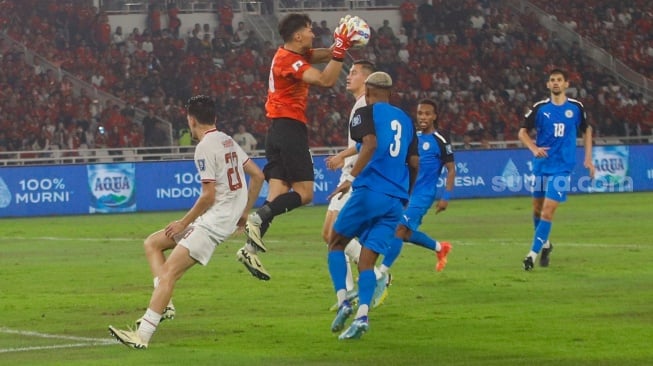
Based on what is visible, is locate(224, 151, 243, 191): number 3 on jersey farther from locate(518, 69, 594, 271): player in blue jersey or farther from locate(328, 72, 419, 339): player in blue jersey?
locate(518, 69, 594, 271): player in blue jersey

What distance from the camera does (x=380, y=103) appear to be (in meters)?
11.3

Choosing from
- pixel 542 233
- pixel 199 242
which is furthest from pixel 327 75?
pixel 542 233

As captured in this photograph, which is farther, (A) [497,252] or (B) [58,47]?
(B) [58,47]

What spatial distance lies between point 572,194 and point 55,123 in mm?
14806

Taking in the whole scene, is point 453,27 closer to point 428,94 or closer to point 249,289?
point 428,94

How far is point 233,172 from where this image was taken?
10.9 metres

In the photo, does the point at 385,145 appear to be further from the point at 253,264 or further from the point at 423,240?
Result: the point at 423,240

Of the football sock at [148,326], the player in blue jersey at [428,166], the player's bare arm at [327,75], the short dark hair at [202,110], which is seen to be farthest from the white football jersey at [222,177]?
the player in blue jersey at [428,166]

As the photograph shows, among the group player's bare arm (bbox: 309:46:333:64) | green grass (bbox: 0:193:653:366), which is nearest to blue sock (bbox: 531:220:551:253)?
green grass (bbox: 0:193:653:366)

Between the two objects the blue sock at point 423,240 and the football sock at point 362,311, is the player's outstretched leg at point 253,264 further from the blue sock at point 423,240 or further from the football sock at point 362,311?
the blue sock at point 423,240

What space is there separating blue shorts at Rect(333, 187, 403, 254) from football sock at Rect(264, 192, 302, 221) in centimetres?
174

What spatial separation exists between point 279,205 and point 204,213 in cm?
234

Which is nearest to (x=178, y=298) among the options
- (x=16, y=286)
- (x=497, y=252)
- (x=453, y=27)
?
(x=16, y=286)

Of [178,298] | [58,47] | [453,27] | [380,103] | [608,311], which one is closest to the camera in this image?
[380,103]
